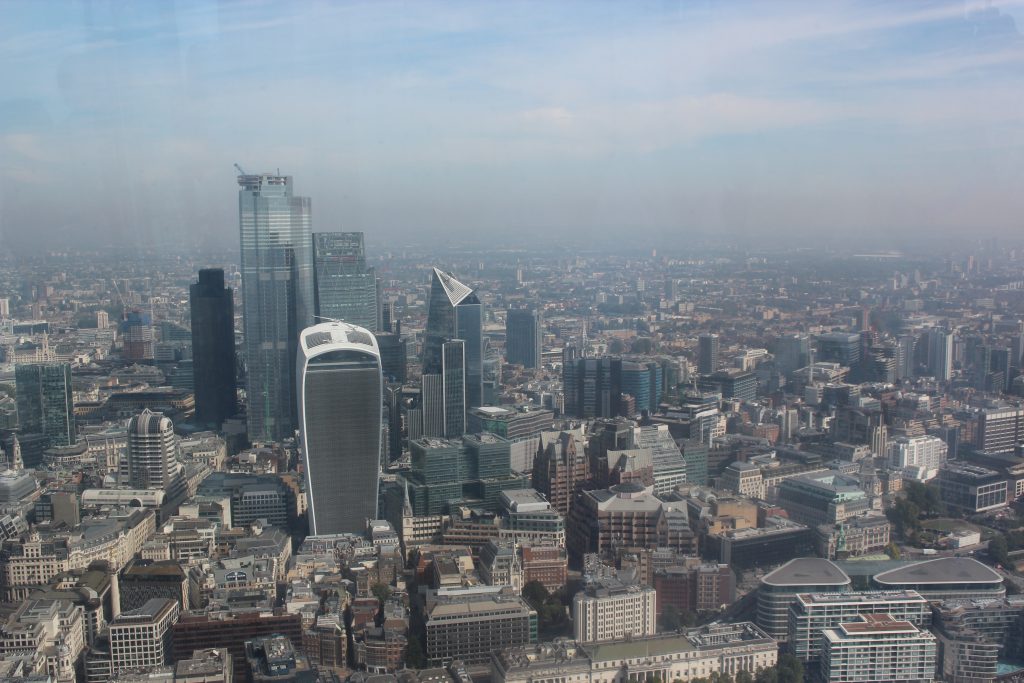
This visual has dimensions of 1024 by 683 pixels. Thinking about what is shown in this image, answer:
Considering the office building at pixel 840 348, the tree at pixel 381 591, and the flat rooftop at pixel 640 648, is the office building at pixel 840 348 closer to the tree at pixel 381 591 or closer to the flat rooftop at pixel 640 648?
the flat rooftop at pixel 640 648

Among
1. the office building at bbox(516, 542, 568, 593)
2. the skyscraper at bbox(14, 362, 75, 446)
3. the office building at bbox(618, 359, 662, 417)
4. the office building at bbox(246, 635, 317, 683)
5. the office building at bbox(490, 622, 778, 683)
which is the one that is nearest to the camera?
the office building at bbox(246, 635, 317, 683)

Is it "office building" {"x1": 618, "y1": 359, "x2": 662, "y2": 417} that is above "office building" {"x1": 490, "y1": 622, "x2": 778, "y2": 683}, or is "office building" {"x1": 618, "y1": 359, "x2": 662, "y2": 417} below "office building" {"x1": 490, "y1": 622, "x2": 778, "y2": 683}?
above

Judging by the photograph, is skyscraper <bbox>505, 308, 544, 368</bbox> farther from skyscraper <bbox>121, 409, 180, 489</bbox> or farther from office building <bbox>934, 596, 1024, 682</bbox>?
office building <bbox>934, 596, 1024, 682</bbox>

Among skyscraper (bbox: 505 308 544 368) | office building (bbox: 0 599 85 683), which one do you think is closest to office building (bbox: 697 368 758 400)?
skyscraper (bbox: 505 308 544 368)

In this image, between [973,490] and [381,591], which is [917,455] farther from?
[381,591]

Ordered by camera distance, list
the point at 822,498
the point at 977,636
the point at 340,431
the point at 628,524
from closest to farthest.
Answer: the point at 977,636, the point at 628,524, the point at 822,498, the point at 340,431

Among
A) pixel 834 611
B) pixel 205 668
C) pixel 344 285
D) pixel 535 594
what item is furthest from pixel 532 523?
pixel 344 285

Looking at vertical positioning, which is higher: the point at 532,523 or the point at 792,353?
the point at 792,353
